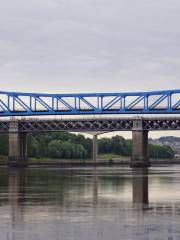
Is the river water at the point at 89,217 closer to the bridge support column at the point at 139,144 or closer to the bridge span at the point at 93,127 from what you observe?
the bridge support column at the point at 139,144

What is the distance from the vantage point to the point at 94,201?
121 ft

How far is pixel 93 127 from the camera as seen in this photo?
160375 millimetres

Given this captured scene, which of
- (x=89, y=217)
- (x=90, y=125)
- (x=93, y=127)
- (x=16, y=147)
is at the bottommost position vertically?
(x=89, y=217)

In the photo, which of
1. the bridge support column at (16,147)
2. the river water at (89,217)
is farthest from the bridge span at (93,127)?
the river water at (89,217)

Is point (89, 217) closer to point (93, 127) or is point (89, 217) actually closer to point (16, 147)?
point (16, 147)

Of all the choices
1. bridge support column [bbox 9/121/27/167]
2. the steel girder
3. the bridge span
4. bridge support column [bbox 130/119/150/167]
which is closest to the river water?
bridge support column [bbox 130/119/150/167]

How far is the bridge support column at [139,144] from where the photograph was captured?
14800cm

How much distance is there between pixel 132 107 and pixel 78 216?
14009 centimetres

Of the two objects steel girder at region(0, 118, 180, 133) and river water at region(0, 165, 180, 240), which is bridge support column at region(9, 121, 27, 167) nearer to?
Answer: steel girder at region(0, 118, 180, 133)

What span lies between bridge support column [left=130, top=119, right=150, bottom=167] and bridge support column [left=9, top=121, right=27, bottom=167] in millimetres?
23750

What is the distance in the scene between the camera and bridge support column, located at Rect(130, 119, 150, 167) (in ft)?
486

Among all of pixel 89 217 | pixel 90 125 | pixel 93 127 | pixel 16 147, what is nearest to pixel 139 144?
pixel 93 127

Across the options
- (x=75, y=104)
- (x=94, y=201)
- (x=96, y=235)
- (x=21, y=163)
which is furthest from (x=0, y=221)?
(x=75, y=104)

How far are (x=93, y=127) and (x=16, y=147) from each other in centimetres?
1897
